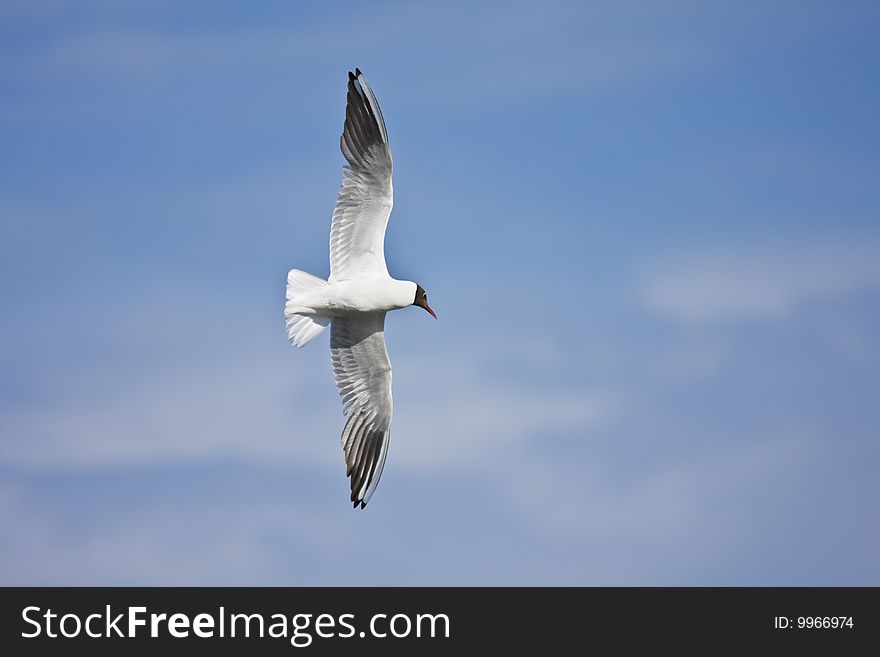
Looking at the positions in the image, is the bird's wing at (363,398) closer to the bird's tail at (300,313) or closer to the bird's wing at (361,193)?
the bird's tail at (300,313)

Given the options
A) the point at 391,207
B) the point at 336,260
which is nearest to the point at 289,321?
the point at 336,260

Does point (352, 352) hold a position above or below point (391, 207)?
below

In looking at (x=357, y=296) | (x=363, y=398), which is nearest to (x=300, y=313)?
(x=357, y=296)

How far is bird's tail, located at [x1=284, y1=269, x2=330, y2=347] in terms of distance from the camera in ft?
42.9

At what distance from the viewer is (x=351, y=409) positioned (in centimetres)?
1391

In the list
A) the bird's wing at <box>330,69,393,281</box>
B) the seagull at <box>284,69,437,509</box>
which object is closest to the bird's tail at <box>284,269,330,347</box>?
the seagull at <box>284,69,437,509</box>

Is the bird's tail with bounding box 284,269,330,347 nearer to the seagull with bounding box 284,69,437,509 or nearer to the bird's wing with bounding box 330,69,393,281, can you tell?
the seagull with bounding box 284,69,437,509

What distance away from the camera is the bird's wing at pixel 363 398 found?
13672mm

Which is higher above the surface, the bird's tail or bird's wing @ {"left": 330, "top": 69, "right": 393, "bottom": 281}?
bird's wing @ {"left": 330, "top": 69, "right": 393, "bottom": 281}

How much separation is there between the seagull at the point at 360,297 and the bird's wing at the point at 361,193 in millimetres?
11

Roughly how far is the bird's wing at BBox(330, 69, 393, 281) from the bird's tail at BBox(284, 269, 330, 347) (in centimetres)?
33
